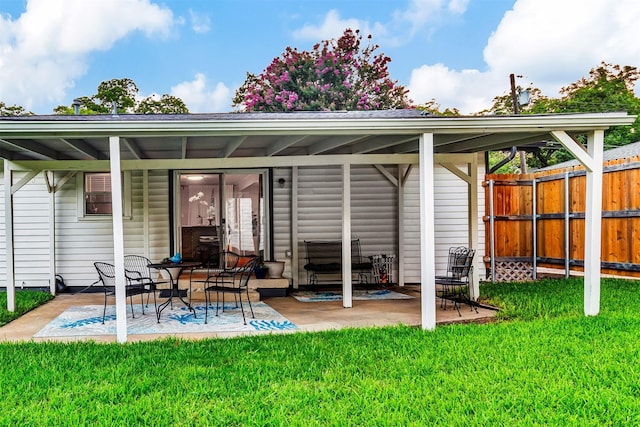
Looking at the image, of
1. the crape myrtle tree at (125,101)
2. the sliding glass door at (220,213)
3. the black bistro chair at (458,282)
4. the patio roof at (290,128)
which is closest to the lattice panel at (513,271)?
the black bistro chair at (458,282)

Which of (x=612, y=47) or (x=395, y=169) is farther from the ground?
(x=612, y=47)

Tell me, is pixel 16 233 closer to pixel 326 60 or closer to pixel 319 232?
pixel 319 232

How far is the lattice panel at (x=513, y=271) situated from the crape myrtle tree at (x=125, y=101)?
17.2 metres

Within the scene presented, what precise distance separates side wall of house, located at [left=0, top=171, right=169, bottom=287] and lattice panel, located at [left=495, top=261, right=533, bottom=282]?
615cm

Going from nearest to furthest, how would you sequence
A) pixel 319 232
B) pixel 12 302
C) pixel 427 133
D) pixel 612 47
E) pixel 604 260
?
pixel 427 133 < pixel 12 302 < pixel 604 260 < pixel 319 232 < pixel 612 47

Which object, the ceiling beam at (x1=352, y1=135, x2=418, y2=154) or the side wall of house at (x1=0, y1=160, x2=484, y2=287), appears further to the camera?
the side wall of house at (x1=0, y1=160, x2=484, y2=287)

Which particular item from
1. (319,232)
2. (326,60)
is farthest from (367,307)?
(326,60)

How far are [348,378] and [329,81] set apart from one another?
17594 mm

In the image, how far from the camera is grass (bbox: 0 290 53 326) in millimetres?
7199

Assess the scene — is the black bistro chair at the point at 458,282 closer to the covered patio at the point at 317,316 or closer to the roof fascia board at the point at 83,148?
the covered patio at the point at 317,316

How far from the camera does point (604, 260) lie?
9.62 m

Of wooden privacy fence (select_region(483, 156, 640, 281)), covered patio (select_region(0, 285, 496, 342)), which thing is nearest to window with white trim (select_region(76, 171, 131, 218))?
covered patio (select_region(0, 285, 496, 342))

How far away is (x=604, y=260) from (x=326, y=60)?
13.6 m

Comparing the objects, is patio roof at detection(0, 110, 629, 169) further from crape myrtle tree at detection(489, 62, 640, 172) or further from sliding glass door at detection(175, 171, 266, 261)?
crape myrtle tree at detection(489, 62, 640, 172)
